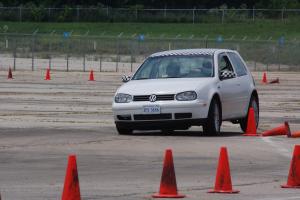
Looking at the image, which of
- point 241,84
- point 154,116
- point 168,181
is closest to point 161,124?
point 154,116

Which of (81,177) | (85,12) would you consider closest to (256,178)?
(81,177)

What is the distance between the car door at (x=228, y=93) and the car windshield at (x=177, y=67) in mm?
277

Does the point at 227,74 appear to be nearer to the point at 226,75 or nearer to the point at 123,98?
the point at 226,75

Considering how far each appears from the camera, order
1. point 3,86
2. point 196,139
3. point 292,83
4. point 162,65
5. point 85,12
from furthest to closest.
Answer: point 85,12
point 292,83
point 3,86
point 162,65
point 196,139

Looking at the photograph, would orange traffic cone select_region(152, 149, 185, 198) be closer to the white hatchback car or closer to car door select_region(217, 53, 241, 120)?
the white hatchback car

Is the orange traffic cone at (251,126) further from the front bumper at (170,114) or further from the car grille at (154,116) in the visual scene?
the car grille at (154,116)

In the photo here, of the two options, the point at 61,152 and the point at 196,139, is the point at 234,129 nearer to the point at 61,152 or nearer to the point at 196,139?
the point at 196,139

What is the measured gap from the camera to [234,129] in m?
23.7

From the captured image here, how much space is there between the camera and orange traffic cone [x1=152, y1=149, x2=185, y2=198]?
1236 centimetres

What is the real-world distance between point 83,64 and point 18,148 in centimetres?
4307

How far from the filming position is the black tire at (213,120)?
818 inches

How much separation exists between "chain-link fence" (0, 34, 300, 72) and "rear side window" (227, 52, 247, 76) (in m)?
38.6

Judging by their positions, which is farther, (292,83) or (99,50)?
(99,50)

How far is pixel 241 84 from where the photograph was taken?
22484 mm
